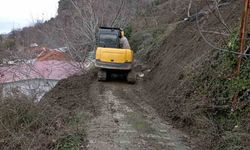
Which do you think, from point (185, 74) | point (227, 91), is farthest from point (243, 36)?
→ point (185, 74)

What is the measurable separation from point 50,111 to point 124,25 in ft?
58.3

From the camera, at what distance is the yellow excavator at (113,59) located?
53.0 ft

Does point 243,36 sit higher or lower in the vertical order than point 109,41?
higher

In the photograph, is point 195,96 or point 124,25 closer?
point 195,96

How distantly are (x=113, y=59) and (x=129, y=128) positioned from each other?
6.77m

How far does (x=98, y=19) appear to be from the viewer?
24.5 metres

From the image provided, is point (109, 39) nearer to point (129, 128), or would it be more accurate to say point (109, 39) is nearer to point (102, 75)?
point (102, 75)

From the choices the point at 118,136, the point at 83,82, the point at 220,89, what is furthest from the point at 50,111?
the point at 83,82

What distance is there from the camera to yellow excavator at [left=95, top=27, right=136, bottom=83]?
635 inches

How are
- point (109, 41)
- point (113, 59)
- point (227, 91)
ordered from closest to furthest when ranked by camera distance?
point (227, 91) → point (113, 59) → point (109, 41)

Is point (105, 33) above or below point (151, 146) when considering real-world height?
above

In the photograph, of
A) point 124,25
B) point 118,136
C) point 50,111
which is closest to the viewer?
point 118,136

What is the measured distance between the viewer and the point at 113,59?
1612 centimetres

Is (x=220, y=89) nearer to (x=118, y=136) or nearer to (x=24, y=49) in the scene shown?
(x=118, y=136)
